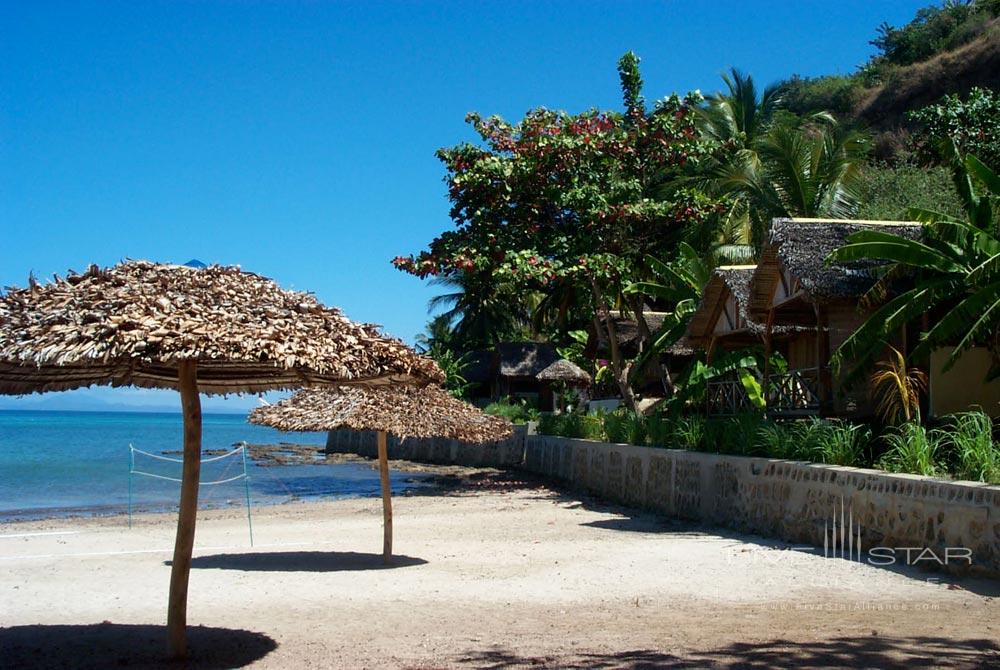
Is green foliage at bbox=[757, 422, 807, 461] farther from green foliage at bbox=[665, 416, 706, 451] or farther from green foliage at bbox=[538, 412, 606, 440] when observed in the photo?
green foliage at bbox=[538, 412, 606, 440]

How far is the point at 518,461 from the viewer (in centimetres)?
3278

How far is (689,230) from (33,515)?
62.6ft

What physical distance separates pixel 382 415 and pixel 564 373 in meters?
26.6

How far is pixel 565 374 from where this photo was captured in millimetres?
39438

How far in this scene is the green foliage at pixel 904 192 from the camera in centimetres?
2489

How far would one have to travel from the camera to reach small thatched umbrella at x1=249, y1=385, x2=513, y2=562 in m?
13.0

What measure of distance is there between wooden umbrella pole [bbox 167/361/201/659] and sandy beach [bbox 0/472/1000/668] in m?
0.28

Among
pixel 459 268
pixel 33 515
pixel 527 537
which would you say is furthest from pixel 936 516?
pixel 33 515

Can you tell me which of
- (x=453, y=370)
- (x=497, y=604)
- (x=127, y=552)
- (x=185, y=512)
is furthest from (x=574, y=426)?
(x=185, y=512)

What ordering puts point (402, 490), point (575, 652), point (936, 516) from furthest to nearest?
point (402, 490)
point (936, 516)
point (575, 652)

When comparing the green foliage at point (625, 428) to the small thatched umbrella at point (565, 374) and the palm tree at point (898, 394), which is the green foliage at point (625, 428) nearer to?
the palm tree at point (898, 394)

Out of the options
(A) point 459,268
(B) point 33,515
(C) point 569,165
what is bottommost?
(B) point 33,515

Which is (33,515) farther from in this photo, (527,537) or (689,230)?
(689,230)

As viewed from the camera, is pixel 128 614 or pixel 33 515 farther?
pixel 33 515
